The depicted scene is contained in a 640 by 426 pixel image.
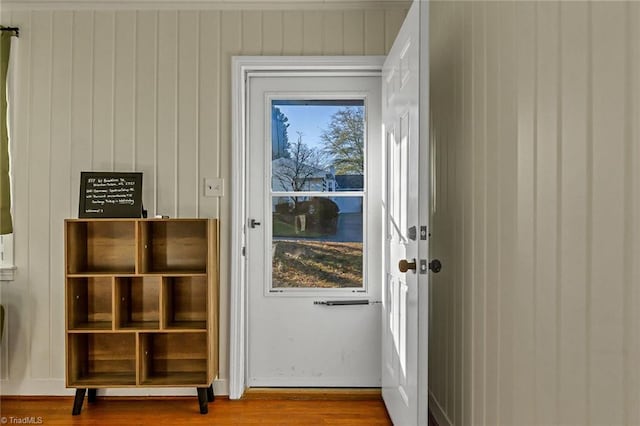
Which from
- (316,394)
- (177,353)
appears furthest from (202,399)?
(316,394)

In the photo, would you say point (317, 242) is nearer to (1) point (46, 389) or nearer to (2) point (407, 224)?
(2) point (407, 224)

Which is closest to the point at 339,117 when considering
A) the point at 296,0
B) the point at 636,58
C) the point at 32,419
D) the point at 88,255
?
the point at 296,0

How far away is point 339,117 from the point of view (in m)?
3.26

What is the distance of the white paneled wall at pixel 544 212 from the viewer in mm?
1062

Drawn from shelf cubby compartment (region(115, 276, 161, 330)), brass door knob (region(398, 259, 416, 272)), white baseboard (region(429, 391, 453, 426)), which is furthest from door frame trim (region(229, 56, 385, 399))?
brass door knob (region(398, 259, 416, 272))

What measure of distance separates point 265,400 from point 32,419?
1304 mm

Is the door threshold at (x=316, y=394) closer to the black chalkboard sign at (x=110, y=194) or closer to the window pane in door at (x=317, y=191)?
the window pane in door at (x=317, y=191)

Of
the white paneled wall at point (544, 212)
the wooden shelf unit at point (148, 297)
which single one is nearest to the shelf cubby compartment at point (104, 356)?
the wooden shelf unit at point (148, 297)

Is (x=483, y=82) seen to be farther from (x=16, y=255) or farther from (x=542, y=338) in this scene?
(x=16, y=255)

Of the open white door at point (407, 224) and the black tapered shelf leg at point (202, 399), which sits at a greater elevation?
the open white door at point (407, 224)

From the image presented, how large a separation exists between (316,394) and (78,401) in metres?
1.39

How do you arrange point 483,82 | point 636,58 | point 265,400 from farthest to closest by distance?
1. point 265,400
2. point 483,82
3. point 636,58

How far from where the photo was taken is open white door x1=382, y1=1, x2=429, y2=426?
206 cm

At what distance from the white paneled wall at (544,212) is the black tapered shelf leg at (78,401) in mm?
2058
